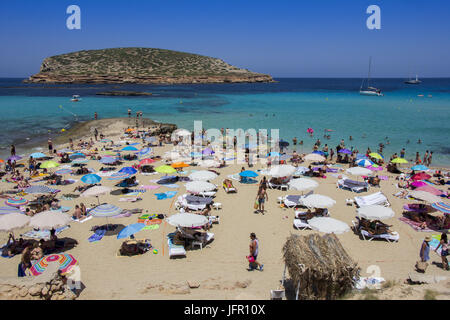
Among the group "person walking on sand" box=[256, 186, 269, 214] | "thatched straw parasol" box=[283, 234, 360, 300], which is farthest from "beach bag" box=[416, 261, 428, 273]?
"person walking on sand" box=[256, 186, 269, 214]

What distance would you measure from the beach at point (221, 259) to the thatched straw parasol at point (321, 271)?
3.23 feet

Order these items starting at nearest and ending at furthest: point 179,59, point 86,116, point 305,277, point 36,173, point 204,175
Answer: point 305,277 → point 204,175 → point 36,173 → point 86,116 → point 179,59

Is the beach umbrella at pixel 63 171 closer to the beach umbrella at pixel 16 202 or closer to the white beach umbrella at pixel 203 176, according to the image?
the beach umbrella at pixel 16 202

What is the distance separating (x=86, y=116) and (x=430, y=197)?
4739 cm

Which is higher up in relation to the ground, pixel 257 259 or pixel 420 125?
pixel 420 125

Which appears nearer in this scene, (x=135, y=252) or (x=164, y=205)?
(x=135, y=252)

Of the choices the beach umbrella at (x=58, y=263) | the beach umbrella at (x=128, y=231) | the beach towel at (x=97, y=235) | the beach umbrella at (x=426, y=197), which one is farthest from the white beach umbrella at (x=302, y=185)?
the beach umbrella at (x=58, y=263)

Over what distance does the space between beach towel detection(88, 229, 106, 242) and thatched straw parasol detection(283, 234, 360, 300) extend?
7.37 metres

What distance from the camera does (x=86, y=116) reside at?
4744 centimetres

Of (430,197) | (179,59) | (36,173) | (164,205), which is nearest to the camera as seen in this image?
(430,197)

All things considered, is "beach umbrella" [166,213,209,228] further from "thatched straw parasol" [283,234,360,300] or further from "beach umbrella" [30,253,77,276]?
"thatched straw parasol" [283,234,360,300]

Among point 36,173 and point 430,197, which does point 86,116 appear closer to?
point 36,173

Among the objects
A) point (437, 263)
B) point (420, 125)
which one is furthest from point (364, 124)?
point (437, 263)

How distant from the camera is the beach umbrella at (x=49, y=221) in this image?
393 inches
